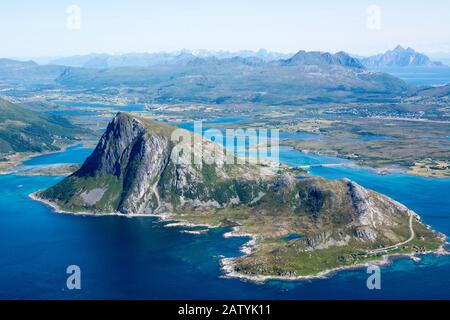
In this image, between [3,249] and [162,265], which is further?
[3,249]

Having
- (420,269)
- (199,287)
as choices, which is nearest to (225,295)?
(199,287)
